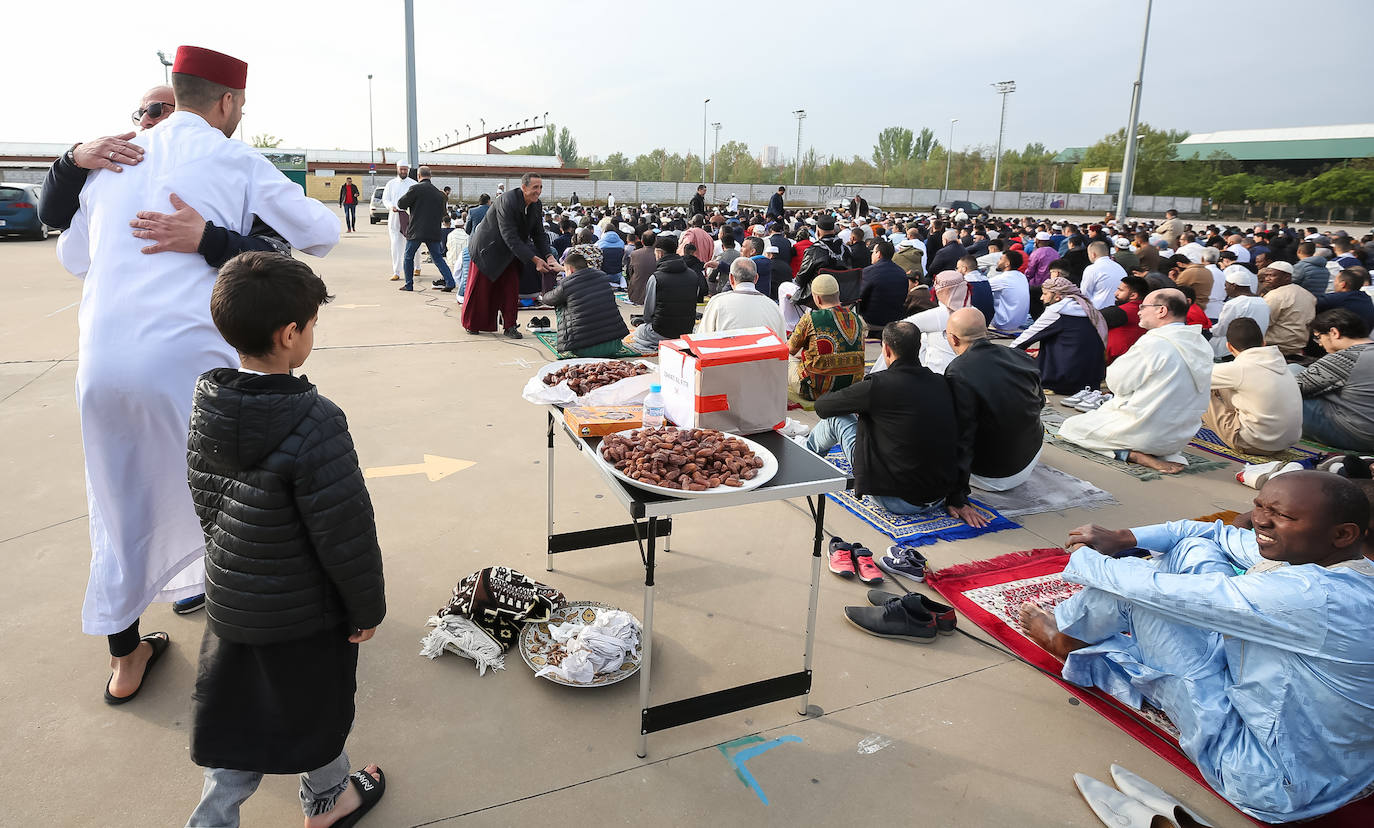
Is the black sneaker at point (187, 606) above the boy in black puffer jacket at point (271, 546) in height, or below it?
below

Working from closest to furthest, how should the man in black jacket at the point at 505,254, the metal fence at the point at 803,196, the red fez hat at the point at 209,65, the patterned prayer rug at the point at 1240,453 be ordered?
the red fez hat at the point at 209,65 → the patterned prayer rug at the point at 1240,453 → the man in black jacket at the point at 505,254 → the metal fence at the point at 803,196

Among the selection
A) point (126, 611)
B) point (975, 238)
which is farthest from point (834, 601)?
point (975, 238)

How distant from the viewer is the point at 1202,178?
208ft

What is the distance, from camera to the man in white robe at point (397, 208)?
11.9m

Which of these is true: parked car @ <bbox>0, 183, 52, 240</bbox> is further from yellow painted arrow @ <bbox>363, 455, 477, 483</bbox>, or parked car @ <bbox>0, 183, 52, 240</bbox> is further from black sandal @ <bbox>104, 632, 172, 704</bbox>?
black sandal @ <bbox>104, 632, 172, 704</bbox>

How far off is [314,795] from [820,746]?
162 cm

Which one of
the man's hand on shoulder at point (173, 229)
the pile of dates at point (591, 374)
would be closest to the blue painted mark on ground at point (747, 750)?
the pile of dates at point (591, 374)

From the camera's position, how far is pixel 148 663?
287cm

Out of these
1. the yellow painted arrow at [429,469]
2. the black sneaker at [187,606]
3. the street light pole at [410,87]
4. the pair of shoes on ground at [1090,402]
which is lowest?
the black sneaker at [187,606]

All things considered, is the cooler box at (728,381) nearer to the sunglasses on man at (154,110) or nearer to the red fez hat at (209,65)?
the red fez hat at (209,65)

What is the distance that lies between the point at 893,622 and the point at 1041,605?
850 millimetres

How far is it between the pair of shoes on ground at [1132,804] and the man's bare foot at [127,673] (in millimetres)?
3315

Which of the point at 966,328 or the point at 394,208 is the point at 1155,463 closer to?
the point at 966,328

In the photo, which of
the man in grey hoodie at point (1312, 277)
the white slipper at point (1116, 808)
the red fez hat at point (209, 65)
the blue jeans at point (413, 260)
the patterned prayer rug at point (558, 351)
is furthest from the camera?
the blue jeans at point (413, 260)
